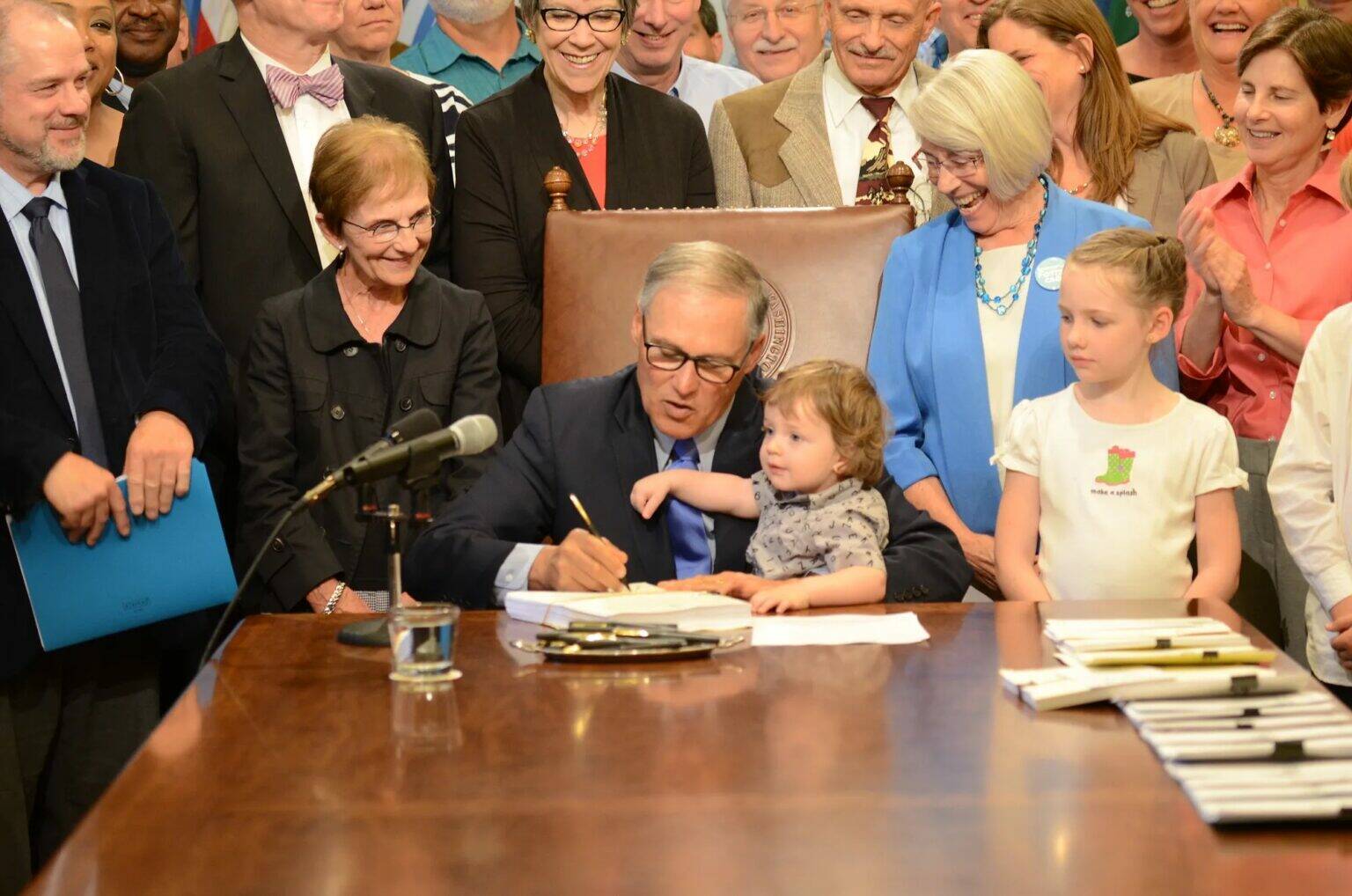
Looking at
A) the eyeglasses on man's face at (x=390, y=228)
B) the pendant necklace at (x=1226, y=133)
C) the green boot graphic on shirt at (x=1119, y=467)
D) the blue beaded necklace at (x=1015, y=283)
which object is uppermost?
the pendant necklace at (x=1226, y=133)

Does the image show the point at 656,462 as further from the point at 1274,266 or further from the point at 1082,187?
the point at 1274,266

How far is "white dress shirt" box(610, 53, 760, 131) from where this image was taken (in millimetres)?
5039

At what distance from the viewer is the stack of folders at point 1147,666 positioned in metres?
2.08

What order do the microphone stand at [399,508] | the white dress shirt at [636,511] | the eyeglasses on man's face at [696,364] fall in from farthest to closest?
the eyeglasses on man's face at [696,364], the white dress shirt at [636,511], the microphone stand at [399,508]

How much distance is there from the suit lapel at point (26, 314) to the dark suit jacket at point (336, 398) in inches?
17.1

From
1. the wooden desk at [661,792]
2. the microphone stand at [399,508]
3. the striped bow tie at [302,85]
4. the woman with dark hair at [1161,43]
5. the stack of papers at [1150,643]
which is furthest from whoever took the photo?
the woman with dark hair at [1161,43]

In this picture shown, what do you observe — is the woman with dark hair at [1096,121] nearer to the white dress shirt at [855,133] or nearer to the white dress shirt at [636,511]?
the white dress shirt at [855,133]

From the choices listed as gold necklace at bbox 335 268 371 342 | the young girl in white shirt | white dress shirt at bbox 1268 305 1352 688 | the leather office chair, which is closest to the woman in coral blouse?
white dress shirt at bbox 1268 305 1352 688

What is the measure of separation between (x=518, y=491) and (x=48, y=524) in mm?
873

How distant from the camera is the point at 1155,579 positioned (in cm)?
311

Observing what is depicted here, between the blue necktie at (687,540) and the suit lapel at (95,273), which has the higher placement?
the suit lapel at (95,273)

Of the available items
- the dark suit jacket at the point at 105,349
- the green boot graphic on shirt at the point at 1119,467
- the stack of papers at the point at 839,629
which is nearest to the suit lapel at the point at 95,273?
the dark suit jacket at the point at 105,349

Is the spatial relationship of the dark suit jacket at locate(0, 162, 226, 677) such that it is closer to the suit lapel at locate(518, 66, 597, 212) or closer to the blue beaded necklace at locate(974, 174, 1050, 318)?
the suit lapel at locate(518, 66, 597, 212)

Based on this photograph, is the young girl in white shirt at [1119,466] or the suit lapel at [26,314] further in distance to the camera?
the suit lapel at [26,314]
